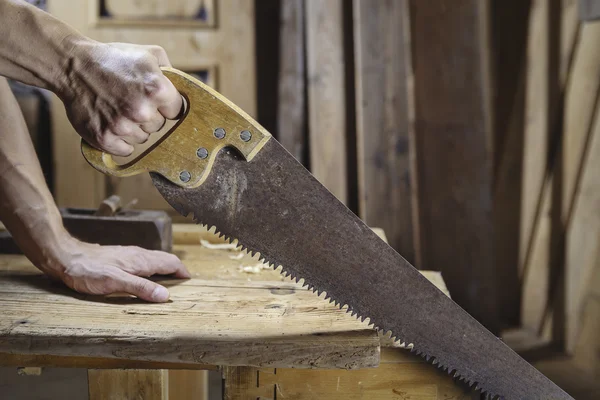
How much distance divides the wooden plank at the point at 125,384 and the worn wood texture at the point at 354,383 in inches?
7.2

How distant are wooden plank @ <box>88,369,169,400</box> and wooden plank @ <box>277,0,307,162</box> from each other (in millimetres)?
2525

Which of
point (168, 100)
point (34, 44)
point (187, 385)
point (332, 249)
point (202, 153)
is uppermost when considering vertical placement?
point (34, 44)

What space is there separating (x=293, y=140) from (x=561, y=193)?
1.62m

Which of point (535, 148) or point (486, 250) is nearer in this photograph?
point (486, 250)

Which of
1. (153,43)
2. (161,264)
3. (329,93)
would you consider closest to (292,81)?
(329,93)

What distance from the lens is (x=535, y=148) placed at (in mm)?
3793

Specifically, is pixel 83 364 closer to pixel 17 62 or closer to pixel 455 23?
pixel 17 62

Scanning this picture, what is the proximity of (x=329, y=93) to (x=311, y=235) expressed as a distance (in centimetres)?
224

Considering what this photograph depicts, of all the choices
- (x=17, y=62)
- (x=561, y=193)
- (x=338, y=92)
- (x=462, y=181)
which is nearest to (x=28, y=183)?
(x=17, y=62)

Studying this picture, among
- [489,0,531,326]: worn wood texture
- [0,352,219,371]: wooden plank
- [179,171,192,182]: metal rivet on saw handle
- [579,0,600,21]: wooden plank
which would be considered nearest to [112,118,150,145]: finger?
[179,171,192,182]: metal rivet on saw handle

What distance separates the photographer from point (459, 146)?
2.73 metres

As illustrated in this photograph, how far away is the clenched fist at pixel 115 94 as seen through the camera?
1350 mm

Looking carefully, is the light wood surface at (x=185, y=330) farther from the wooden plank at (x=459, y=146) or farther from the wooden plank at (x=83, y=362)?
the wooden plank at (x=459, y=146)

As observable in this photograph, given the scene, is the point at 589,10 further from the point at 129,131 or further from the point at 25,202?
the point at 25,202
